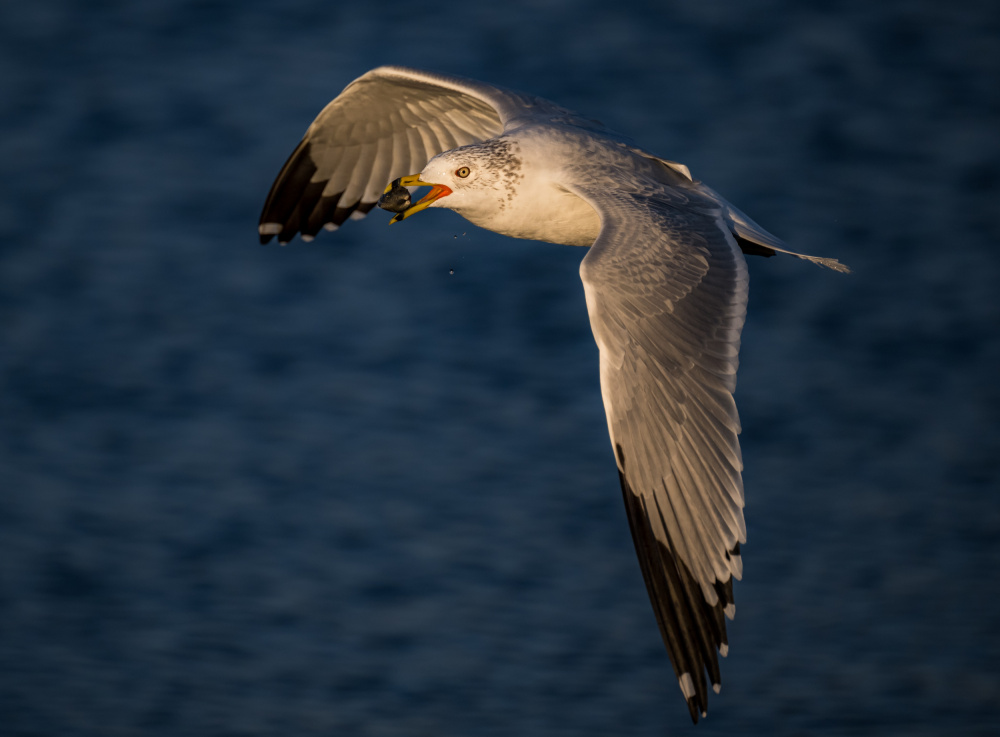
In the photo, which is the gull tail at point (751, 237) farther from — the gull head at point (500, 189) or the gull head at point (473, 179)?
the gull head at point (473, 179)

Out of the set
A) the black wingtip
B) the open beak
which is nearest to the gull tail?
the open beak

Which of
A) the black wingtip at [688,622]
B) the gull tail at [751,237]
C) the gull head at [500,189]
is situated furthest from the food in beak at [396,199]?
the black wingtip at [688,622]

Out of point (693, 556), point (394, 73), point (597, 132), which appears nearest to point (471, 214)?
point (597, 132)

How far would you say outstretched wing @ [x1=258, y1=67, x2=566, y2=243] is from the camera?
6.96m

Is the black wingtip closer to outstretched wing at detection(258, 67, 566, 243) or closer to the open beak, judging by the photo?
the open beak

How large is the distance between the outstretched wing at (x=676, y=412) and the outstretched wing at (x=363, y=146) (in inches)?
89.0

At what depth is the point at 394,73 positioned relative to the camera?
6629 millimetres

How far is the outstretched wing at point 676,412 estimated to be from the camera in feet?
14.1

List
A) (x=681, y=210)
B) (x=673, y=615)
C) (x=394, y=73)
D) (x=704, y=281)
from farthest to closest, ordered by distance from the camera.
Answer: (x=394, y=73)
(x=681, y=210)
(x=704, y=281)
(x=673, y=615)

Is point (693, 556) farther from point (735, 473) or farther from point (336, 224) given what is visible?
point (336, 224)

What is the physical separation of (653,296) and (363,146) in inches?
120

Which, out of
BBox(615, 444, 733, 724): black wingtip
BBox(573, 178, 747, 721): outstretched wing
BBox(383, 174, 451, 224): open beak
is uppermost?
BBox(383, 174, 451, 224): open beak

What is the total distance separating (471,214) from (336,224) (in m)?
1.69

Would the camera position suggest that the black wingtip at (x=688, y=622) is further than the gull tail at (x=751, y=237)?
No
